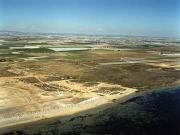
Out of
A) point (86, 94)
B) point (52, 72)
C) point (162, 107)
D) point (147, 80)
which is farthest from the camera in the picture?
point (52, 72)

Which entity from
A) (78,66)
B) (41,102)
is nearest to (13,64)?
(78,66)

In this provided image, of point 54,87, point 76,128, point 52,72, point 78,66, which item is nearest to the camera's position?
point 76,128

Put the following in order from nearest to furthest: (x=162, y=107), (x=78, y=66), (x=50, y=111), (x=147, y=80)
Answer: (x=50, y=111), (x=162, y=107), (x=147, y=80), (x=78, y=66)

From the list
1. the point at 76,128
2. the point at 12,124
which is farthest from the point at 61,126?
the point at 12,124

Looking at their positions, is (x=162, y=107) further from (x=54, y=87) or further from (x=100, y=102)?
(x=54, y=87)

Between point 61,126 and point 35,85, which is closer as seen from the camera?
point 61,126

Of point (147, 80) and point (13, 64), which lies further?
point (13, 64)

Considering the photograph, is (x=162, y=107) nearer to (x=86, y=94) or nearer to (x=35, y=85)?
(x=86, y=94)

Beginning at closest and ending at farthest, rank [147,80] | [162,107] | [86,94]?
[162,107] → [86,94] → [147,80]
